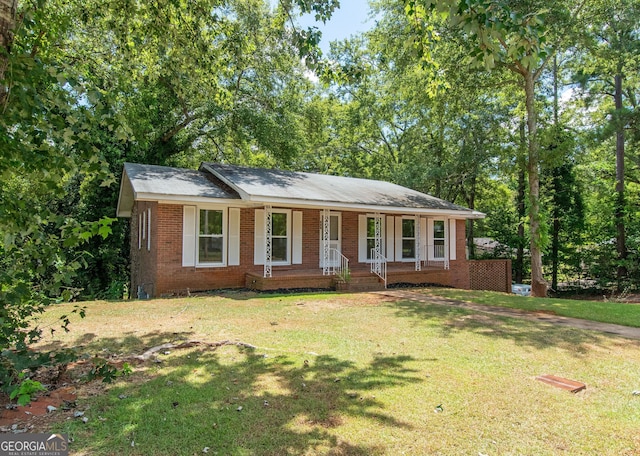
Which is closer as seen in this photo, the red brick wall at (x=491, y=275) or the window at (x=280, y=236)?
the window at (x=280, y=236)

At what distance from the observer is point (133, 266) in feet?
52.9

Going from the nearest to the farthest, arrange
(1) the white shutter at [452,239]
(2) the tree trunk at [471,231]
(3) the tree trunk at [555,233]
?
1. (1) the white shutter at [452,239]
2. (3) the tree trunk at [555,233]
3. (2) the tree trunk at [471,231]

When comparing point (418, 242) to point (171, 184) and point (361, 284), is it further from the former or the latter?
point (171, 184)

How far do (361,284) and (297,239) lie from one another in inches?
111

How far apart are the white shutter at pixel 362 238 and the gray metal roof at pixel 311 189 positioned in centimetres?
110

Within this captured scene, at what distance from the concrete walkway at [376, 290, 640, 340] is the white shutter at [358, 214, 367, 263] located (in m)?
4.32

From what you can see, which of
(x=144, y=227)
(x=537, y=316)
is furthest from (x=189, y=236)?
(x=537, y=316)

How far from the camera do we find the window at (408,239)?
17.2m

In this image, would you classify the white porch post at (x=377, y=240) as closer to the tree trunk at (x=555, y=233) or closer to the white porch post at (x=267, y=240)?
the white porch post at (x=267, y=240)

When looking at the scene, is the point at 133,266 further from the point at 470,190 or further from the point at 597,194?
the point at 597,194

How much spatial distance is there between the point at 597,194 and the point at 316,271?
1867 cm

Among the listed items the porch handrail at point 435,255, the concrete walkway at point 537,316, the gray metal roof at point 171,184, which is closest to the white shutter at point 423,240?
the porch handrail at point 435,255

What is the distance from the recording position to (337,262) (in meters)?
15.2

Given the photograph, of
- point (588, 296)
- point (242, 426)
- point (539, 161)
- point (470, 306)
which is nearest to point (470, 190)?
point (588, 296)
